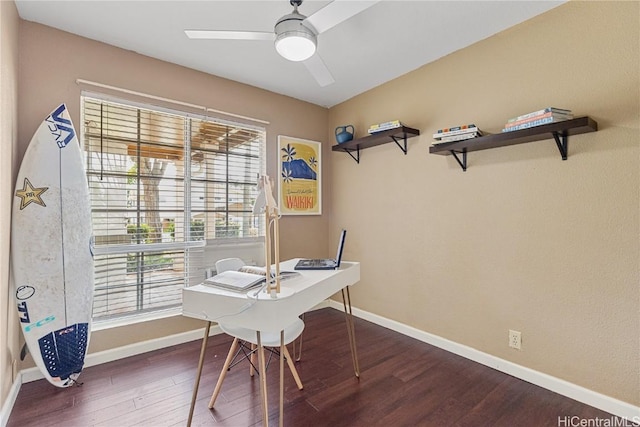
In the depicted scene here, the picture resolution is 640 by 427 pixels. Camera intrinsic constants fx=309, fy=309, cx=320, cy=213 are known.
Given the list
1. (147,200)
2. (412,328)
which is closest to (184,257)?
(147,200)

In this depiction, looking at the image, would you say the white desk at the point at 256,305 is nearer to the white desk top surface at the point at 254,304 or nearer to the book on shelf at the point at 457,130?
the white desk top surface at the point at 254,304

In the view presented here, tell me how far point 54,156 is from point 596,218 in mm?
3597

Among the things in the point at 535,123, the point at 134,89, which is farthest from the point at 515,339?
the point at 134,89

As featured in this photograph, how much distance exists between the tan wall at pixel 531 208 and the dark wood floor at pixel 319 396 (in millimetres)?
324

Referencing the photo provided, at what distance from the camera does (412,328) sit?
2947 mm

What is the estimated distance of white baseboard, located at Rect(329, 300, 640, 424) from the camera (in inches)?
70.9

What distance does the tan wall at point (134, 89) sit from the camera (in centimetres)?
220

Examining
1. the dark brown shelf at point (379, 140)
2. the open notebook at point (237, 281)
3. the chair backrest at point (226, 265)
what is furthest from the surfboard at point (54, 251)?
the dark brown shelf at point (379, 140)

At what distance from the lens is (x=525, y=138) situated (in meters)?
2.10

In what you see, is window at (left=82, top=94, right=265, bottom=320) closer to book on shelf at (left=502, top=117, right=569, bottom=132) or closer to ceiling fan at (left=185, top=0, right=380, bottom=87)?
ceiling fan at (left=185, top=0, right=380, bottom=87)

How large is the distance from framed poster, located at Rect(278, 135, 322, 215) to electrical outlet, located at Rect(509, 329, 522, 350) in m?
2.31

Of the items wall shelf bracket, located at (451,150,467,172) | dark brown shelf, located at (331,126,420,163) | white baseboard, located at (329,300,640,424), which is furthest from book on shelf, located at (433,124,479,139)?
white baseboard, located at (329,300,640,424)

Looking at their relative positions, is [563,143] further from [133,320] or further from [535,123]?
[133,320]

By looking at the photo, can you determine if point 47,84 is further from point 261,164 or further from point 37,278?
point 261,164
